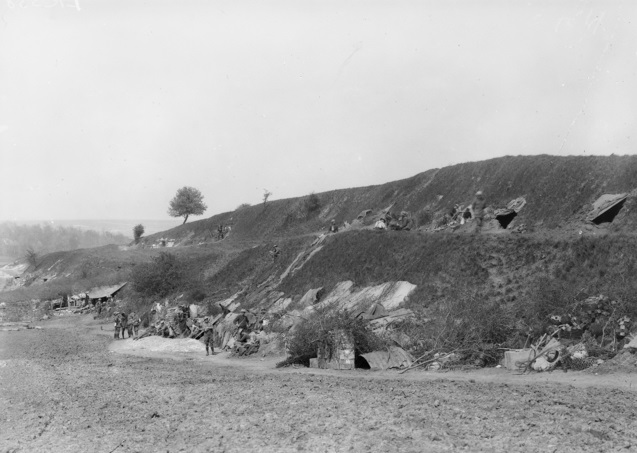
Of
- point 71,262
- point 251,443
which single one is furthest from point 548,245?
point 71,262

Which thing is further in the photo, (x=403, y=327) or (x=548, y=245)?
(x=548, y=245)

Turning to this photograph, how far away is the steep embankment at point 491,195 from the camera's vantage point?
29.9 metres

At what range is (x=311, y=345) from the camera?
57.9ft

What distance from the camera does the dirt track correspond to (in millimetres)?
8711

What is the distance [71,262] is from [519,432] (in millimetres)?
82897

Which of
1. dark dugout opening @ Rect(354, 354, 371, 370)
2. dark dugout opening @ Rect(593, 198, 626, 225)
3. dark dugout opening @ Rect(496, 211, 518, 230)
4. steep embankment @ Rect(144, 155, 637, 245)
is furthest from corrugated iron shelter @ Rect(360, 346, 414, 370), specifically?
dark dugout opening @ Rect(496, 211, 518, 230)

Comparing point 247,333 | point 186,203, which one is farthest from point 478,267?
point 186,203

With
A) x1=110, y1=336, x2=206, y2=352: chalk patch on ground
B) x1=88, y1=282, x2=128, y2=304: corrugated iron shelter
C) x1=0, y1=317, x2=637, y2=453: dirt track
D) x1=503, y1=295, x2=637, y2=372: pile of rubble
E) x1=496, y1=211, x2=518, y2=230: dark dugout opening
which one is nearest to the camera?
x1=0, y1=317, x2=637, y2=453: dirt track

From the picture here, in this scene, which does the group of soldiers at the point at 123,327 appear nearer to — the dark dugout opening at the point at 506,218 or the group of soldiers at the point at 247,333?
the group of soldiers at the point at 247,333

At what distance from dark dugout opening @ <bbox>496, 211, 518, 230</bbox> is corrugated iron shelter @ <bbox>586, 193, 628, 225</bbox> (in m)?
5.10

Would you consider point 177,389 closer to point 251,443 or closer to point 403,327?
point 251,443

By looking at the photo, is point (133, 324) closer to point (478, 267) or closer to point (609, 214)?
point (478, 267)

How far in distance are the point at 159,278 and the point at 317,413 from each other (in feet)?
124

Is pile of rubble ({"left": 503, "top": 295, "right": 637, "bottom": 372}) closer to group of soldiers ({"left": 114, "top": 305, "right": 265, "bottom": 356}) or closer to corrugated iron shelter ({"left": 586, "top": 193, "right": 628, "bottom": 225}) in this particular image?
corrugated iron shelter ({"left": 586, "top": 193, "right": 628, "bottom": 225})
